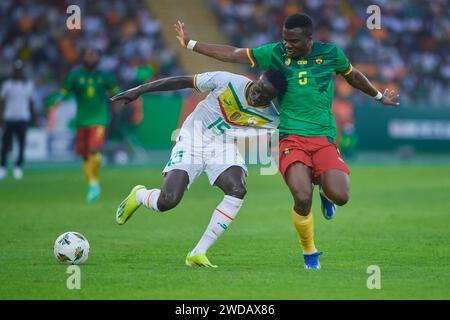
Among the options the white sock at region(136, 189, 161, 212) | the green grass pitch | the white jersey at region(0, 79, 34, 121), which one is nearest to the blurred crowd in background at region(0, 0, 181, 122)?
the white jersey at region(0, 79, 34, 121)

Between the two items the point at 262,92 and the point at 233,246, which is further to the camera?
the point at 233,246

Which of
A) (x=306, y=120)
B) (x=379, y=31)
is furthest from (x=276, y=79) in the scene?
(x=379, y=31)

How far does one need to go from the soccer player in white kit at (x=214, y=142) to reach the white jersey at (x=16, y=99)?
44.0 feet

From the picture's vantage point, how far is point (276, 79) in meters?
10.4

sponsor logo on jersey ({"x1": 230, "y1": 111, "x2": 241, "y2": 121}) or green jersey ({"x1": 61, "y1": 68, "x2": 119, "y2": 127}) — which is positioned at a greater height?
green jersey ({"x1": 61, "y1": 68, "x2": 119, "y2": 127})

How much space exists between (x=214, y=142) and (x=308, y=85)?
1.42m

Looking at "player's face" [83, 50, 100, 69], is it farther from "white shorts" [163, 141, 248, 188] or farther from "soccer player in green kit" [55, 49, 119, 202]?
"white shorts" [163, 141, 248, 188]

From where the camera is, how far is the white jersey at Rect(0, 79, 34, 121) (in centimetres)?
2420

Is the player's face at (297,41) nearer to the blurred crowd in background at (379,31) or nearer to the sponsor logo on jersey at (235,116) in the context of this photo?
the sponsor logo on jersey at (235,116)

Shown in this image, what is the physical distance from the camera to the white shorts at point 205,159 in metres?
11.1

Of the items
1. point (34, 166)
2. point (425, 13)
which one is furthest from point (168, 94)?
point (425, 13)

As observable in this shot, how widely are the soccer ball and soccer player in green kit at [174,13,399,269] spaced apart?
228 centimetres

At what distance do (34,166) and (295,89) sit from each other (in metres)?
19.1

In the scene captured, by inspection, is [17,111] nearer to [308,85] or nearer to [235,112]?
[235,112]
